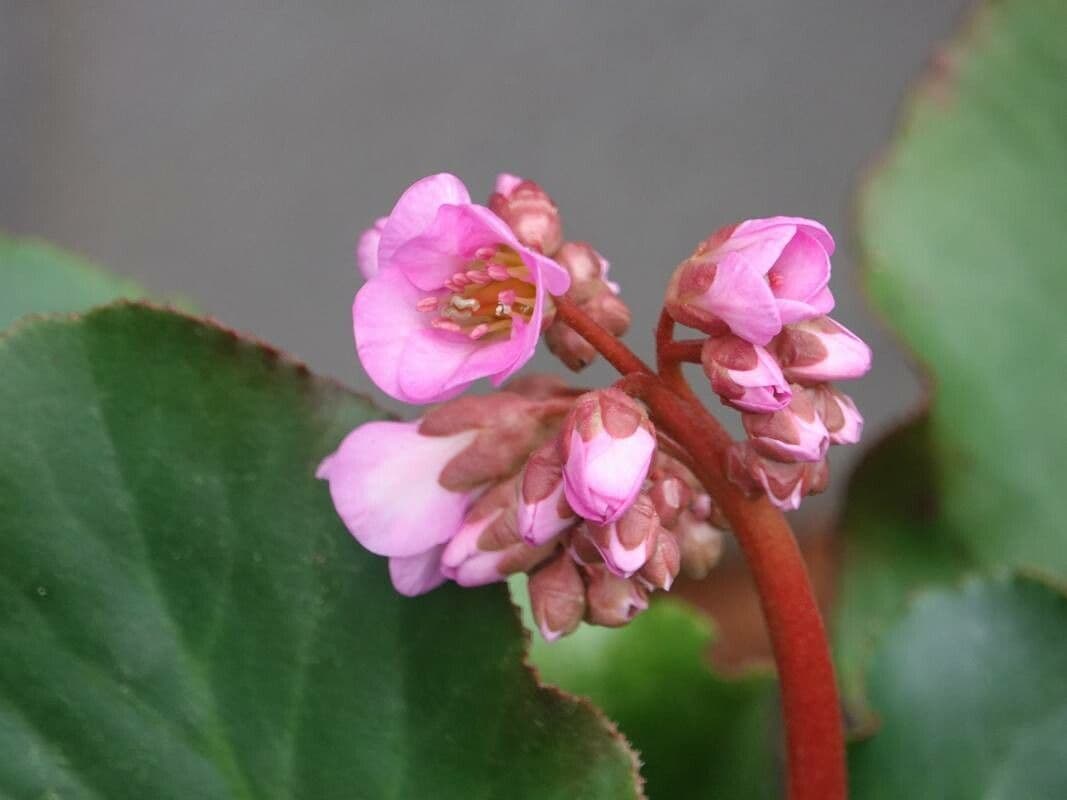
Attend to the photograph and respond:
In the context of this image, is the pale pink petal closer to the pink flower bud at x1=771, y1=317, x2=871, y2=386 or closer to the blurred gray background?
the pink flower bud at x1=771, y1=317, x2=871, y2=386

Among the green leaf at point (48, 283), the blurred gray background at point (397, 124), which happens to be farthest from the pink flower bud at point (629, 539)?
the blurred gray background at point (397, 124)

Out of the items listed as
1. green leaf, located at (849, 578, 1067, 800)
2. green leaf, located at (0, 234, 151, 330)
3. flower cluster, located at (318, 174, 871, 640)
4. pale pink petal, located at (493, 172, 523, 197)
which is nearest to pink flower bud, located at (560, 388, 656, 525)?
flower cluster, located at (318, 174, 871, 640)

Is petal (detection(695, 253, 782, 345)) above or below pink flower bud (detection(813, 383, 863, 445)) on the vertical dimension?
above

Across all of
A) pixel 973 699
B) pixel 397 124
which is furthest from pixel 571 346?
pixel 397 124

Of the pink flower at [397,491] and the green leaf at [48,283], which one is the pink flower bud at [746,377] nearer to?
the pink flower at [397,491]

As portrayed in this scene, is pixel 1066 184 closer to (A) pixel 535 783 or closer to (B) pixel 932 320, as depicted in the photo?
(B) pixel 932 320

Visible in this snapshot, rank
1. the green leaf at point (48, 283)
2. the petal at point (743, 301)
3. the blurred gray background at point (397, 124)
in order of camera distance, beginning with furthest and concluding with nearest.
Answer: the blurred gray background at point (397, 124)
the green leaf at point (48, 283)
the petal at point (743, 301)
